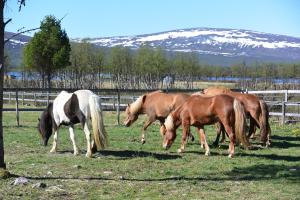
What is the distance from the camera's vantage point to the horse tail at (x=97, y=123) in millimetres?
9859

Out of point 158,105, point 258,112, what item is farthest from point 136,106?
point 258,112

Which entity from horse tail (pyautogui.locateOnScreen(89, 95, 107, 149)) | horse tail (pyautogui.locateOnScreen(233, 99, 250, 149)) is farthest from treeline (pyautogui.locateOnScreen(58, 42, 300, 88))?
horse tail (pyautogui.locateOnScreen(89, 95, 107, 149))

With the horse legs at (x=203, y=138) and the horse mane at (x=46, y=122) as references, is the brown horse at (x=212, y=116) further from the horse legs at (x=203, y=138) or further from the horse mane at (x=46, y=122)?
the horse mane at (x=46, y=122)

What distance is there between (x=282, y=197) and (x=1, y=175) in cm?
431

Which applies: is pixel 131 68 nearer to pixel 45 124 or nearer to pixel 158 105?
pixel 158 105

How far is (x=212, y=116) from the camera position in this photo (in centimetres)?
1062

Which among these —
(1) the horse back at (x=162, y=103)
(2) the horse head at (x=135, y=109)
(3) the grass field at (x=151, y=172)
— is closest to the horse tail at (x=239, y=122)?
(3) the grass field at (x=151, y=172)

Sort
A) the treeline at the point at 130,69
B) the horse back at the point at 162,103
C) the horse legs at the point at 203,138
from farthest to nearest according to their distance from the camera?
the treeline at the point at 130,69
the horse back at the point at 162,103
the horse legs at the point at 203,138

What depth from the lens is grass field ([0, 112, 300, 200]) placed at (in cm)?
682

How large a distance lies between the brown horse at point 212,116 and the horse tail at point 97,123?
1.86 meters

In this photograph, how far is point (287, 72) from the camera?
272ft

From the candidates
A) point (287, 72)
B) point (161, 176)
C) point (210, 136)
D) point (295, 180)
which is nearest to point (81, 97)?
point (161, 176)

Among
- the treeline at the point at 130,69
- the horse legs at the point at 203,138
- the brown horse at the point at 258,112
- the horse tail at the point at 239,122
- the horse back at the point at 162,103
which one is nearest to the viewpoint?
the horse tail at the point at 239,122

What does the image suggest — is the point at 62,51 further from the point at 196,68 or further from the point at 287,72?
the point at 287,72
